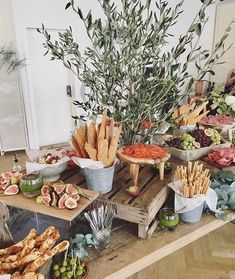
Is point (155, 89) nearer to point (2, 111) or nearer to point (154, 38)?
point (154, 38)

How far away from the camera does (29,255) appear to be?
3.04 ft

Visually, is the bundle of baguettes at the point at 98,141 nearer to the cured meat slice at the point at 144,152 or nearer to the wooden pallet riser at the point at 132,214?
the cured meat slice at the point at 144,152

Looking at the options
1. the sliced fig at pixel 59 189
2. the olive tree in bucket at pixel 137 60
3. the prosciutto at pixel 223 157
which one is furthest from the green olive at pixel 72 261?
the prosciutto at pixel 223 157

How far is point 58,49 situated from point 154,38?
537mm

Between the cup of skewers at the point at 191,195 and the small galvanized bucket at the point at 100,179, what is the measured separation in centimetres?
31

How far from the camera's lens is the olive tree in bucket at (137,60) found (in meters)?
1.24

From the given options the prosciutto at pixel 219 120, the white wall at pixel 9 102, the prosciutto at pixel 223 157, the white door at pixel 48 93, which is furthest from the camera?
the white door at pixel 48 93

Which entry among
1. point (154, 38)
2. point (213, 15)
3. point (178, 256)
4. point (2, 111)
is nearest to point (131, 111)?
point (154, 38)

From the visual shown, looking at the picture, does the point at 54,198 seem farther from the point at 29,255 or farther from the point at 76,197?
the point at 29,255

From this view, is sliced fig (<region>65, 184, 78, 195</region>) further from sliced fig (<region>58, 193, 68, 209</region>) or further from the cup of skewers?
the cup of skewers

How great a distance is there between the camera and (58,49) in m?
1.45

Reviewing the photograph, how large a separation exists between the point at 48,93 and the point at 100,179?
352 cm

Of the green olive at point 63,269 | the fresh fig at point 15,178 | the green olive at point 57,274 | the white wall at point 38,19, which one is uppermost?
the white wall at point 38,19

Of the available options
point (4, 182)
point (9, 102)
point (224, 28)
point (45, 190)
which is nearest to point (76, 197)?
point (45, 190)
